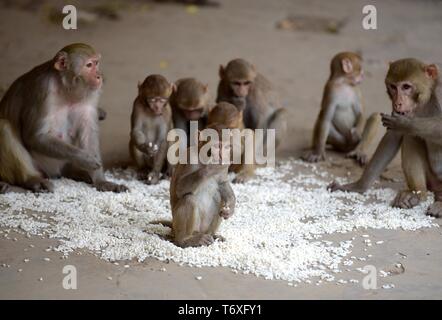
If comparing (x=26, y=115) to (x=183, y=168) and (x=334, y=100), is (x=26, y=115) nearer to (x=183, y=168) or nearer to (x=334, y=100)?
(x=183, y=168)

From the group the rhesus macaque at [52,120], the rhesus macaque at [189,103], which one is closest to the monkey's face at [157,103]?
the rhesus macaque at [189,103]

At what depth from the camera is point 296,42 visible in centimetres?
1588

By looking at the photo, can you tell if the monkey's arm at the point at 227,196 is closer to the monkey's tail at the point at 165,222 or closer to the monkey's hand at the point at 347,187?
the monkey's tail at the point at 165,222

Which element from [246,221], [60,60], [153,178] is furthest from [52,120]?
[246,221]

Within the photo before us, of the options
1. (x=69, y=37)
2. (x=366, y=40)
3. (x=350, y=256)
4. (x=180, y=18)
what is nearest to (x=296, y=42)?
(x=366, y=40)

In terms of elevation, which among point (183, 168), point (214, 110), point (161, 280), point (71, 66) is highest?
point (71, 66)

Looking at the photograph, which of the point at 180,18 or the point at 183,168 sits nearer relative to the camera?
the point at 183,168

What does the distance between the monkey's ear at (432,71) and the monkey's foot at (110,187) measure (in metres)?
3.43

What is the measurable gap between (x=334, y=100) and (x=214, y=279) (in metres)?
4.41

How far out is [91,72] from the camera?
8742 mm

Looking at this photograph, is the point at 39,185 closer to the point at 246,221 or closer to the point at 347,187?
the point at 246,221

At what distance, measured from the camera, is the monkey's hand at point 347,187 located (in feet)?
29.9

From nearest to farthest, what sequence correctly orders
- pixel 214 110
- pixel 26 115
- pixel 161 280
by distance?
pixel 161 280
pixel 214 110
pixel 26 115

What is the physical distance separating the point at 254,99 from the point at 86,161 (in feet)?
8.00
